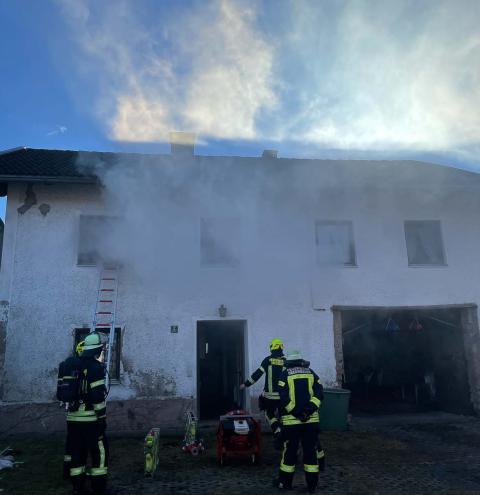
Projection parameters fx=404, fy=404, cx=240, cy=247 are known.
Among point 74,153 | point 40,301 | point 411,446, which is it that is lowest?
point 411,446

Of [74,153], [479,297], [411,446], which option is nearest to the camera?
[411,446]

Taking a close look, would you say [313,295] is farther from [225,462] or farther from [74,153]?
[74,153]

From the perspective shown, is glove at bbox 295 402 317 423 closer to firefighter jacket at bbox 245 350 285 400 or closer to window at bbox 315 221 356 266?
firefighter jacket at bbox 245 350 285 400

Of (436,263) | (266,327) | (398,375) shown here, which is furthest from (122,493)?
(398,375)

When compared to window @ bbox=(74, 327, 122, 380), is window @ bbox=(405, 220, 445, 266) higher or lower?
higher

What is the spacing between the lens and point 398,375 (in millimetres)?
11562

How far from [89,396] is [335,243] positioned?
615 cm

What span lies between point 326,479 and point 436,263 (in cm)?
590

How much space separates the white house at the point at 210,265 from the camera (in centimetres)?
765

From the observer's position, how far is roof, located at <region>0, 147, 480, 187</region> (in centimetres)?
790

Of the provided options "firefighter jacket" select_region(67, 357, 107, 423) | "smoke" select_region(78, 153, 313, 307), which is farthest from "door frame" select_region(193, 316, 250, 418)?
"firefighter jacket" select_region(67, 357, 107, 423)

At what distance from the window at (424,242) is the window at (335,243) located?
1.36m

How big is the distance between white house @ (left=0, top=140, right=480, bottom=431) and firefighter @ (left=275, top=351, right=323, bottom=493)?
340 cm

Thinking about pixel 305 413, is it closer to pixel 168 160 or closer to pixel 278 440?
pixel 278 440
